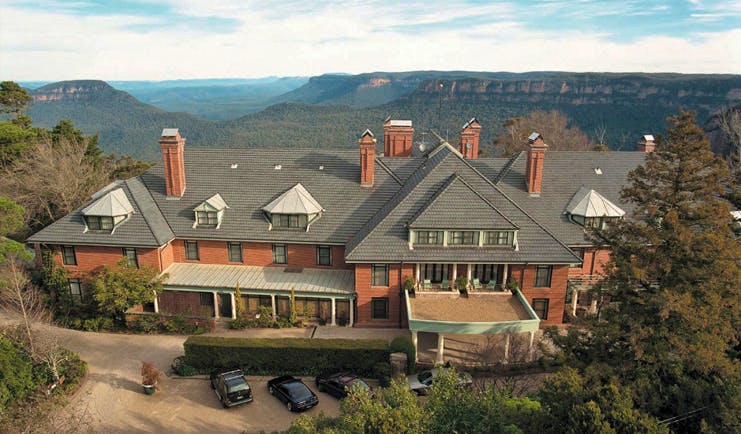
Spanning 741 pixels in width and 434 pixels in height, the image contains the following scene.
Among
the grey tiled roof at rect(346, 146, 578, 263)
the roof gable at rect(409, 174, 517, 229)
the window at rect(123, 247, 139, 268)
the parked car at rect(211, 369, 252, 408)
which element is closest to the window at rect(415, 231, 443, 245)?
the grey tiled roof at rect(346, 146, 578, 263)

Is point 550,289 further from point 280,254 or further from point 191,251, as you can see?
point 191,251

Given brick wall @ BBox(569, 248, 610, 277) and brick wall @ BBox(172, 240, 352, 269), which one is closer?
brick wall @ BBox(569, 248, 610, 277)

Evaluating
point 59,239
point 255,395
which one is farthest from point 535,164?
point 59,239

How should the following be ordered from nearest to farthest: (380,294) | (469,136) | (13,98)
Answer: (380,294), (469,136), (13,98)

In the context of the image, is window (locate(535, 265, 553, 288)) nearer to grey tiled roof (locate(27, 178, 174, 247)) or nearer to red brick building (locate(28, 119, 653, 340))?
red brick building (locate(28, 119, 653, 340))

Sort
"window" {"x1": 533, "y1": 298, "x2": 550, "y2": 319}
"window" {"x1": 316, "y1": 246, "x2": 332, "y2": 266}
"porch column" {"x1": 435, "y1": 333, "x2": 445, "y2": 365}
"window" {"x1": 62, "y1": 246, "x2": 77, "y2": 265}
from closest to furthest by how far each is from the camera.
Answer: "porch column" {"x1": 435, "y1": 333, "x2": 445, "y2": 365} < "window" {"x1": 533, "y1": 298, "x2": 550, "y2": 319} < "window" {"x1": 62, "y1": 246, "x2": 77, "y2": 265} < "window" {"x1": 316, "y1": 246, "x2": 332, "y2": 266}

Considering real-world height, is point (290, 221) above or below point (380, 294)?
above

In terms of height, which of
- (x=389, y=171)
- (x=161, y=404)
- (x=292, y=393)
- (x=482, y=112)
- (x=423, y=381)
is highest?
(x=482, y=112)

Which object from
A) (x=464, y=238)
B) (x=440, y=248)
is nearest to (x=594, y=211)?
(x=464, y=238)
